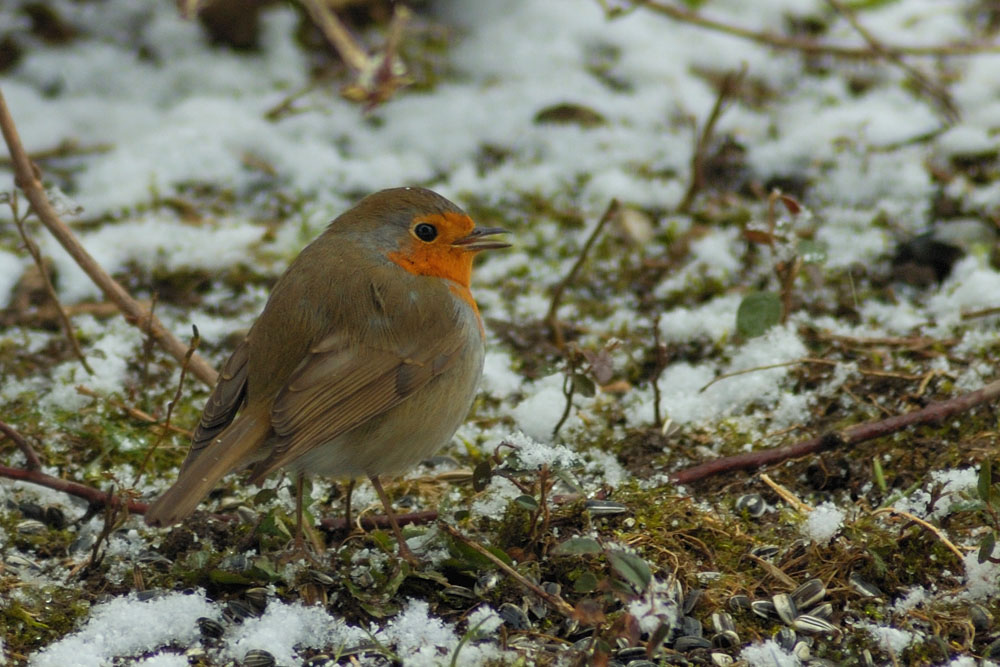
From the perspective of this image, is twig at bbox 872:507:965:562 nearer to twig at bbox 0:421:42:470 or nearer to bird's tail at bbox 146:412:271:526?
bird's tail at bbox 146:412:271:526

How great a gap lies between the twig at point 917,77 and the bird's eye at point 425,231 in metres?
2.93

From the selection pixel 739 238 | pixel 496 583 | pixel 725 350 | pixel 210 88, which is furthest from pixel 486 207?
pixel 496 583

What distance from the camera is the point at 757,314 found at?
3861 millimetres

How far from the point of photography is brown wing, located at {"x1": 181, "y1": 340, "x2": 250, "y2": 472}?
3.03m

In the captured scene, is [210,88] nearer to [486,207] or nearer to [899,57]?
[486,207]

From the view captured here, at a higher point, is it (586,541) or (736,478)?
(586,541)

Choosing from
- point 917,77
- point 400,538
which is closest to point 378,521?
point 400,538

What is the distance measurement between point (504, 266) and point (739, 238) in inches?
39.1

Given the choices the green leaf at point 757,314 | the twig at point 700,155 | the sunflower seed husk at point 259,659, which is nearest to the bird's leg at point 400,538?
the sunflower seed husk at point 259,659

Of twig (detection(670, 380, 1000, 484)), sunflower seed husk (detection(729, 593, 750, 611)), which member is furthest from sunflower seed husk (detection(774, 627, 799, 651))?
twig (detection(670, 380, 1000, 484))

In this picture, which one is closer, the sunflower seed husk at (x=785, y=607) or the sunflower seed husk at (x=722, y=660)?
the sunflower seed husk at (x=722, y=660)

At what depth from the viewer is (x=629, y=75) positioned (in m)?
5.93

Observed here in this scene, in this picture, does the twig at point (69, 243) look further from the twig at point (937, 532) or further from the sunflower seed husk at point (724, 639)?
the twig at point (937, 532)

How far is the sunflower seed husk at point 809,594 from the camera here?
2768 mm
